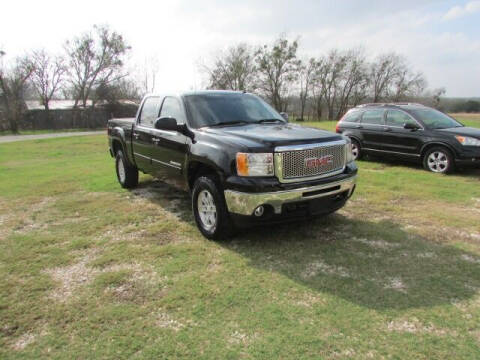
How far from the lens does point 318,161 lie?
4.24 meters

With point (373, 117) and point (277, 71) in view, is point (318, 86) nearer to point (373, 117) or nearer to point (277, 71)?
point (277, 71)

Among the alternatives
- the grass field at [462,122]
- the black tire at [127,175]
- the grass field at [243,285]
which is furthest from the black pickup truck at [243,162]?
the grass field at [462,122]

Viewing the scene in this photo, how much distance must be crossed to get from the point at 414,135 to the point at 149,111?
20.6 ft

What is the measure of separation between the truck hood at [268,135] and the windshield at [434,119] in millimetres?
5365

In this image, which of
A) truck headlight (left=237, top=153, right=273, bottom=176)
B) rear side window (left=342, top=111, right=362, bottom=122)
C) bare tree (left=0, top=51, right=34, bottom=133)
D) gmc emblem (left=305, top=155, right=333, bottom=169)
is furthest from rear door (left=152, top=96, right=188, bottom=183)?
bare tree (left=0, top=51, right=34, bottom=133)

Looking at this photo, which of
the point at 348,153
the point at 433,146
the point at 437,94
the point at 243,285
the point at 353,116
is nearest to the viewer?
the point at 243,285

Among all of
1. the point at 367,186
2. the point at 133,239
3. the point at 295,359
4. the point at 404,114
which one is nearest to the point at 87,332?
the point at 295,359

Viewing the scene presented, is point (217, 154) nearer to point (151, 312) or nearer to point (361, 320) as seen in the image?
point (151, 312)

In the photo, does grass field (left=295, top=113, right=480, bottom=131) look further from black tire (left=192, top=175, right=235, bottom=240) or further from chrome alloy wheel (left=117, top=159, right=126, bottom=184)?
black tire (left=192, top=175, right=235, bottom=240)

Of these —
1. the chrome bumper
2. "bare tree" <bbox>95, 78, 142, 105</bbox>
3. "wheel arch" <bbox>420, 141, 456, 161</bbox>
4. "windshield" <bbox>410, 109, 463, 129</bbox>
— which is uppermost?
"bare tree" <bbox>95, 78, 142, 105</bbox>

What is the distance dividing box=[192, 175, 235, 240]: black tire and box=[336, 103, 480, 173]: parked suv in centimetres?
618

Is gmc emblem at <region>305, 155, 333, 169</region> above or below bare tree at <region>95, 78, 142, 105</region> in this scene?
below

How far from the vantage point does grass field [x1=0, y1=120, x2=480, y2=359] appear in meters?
2.61

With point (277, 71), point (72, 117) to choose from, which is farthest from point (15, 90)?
point (277, 71)
